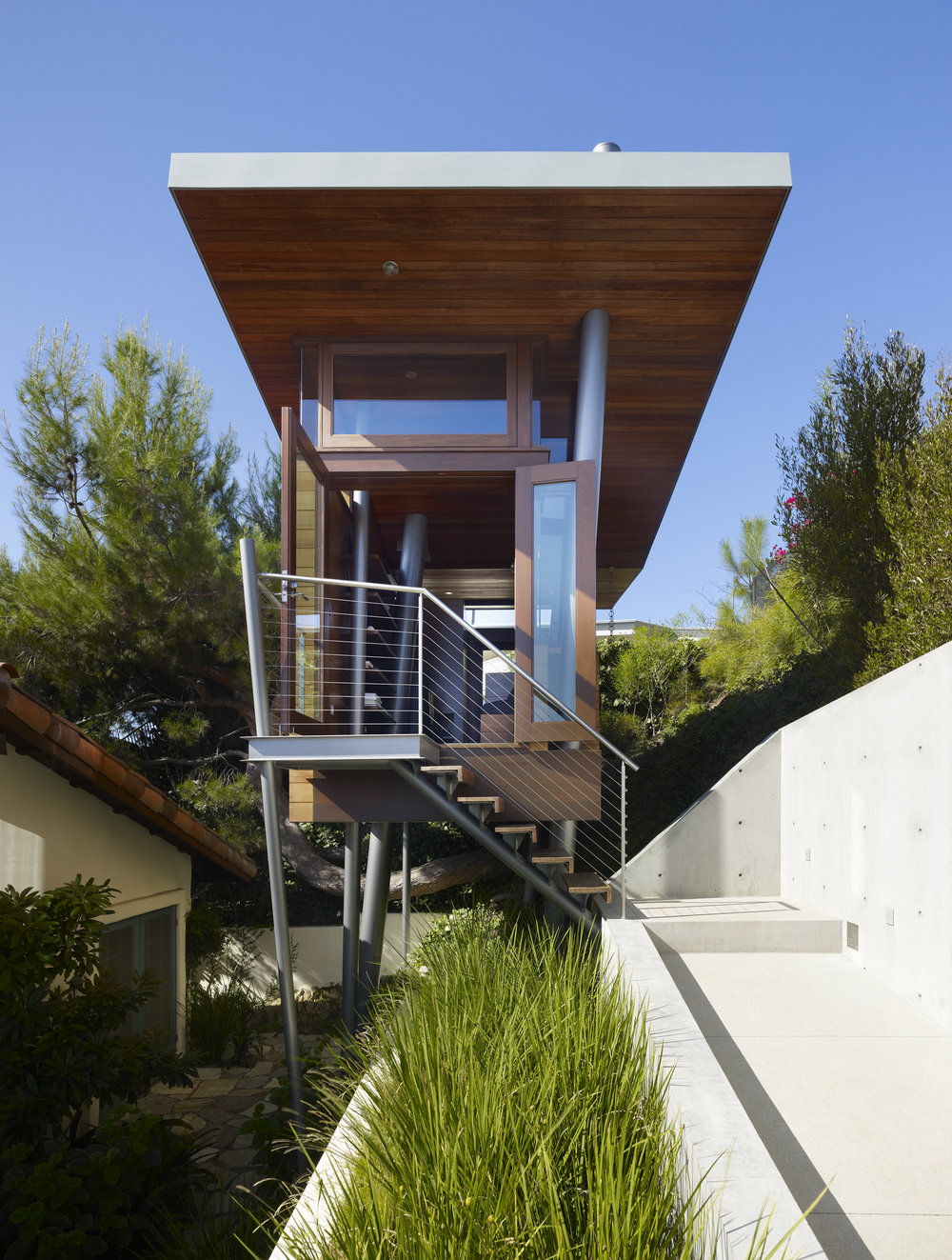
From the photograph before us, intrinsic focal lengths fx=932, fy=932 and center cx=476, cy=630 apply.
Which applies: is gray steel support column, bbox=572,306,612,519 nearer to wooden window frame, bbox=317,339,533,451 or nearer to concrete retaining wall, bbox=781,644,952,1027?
wooden window frame, bbox=317,339,533,451

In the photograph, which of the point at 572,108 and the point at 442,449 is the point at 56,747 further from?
the point at 572,108

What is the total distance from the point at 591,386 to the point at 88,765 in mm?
4647

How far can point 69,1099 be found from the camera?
4.94 metres

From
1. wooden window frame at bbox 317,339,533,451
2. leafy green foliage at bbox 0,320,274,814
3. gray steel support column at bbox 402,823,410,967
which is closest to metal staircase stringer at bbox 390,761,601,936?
wooden window frame at bbox 317,339,533,451

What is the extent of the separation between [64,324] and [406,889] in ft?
26.1

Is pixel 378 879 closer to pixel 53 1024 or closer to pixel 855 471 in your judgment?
pixel 53 1024

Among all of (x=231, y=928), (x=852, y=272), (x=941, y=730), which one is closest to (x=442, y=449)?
(x=941, y=730)

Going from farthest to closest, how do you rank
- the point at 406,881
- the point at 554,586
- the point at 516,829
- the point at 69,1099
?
the point at 406,881
the point at 554,586
the point at 516,829
the point at 69,1099

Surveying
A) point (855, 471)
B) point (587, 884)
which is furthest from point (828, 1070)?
point (855, 471)

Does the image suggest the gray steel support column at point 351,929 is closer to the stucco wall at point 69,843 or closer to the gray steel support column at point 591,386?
the stucco wall at point 69,843

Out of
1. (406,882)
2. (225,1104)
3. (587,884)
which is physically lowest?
(225,1104)

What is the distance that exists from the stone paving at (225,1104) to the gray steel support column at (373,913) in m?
0.66

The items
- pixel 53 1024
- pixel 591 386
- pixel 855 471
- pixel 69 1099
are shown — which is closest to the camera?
pixel 69 1099

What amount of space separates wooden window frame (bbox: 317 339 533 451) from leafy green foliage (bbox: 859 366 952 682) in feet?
11.9
